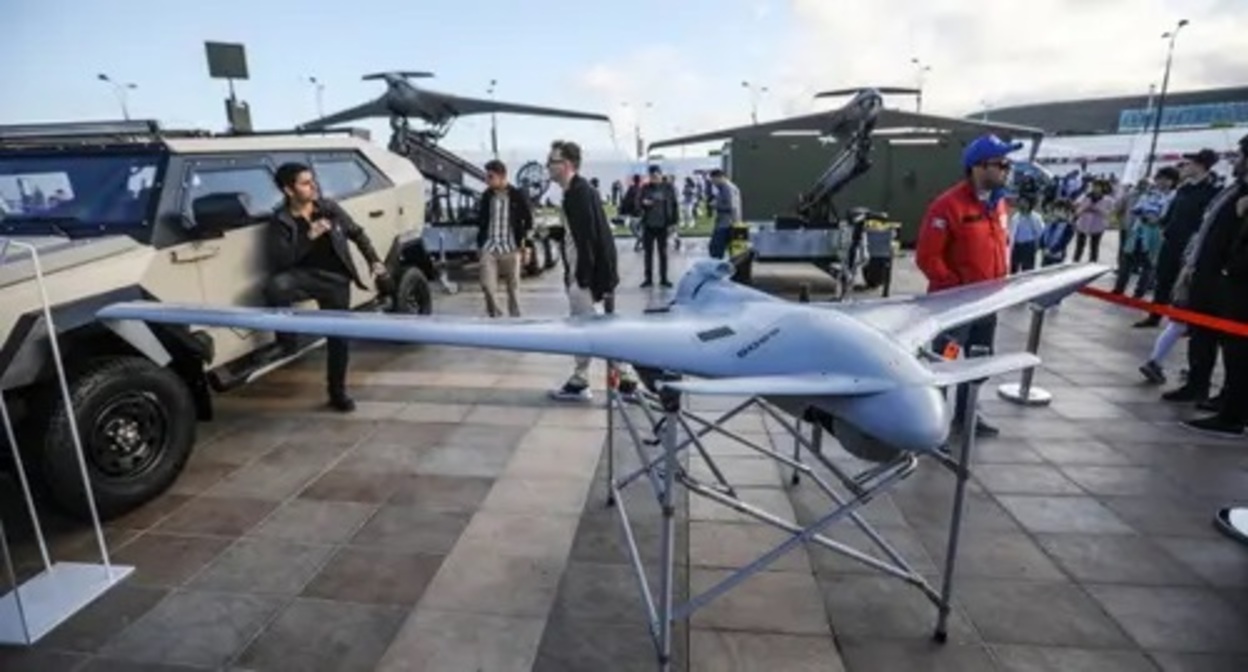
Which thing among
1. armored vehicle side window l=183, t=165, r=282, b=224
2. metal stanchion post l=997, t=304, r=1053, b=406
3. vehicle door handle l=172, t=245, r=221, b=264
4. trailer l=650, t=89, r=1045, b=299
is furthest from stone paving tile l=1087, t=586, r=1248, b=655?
trailer l=650, t=89, r=1045, b=299

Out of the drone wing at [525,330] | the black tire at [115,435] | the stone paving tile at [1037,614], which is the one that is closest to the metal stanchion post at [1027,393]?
the stone paving tile at [1037,614]

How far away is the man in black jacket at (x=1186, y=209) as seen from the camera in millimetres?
7508

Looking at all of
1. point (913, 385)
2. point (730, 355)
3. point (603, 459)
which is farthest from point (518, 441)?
point (913, 385)

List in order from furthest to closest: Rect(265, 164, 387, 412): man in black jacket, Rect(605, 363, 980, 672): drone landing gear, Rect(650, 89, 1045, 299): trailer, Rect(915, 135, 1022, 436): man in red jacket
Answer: Rect(650, 89, 1045, 299): trailer
Rect(265, 164, 387, 412): man in black jacket
Rect(915, 135, 1022, 436): man in red jacket
Rect(605, 363, 980, 672): drone landing gear

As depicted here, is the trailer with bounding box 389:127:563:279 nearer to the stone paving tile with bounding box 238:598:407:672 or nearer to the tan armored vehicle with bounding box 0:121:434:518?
the tan armored vehicle with bounding box 0:121:434:518

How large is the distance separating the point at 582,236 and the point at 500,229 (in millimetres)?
2126

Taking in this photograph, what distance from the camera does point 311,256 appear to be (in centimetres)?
569

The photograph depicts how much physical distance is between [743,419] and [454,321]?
344 centimetres

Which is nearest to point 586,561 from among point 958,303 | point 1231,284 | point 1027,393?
point 958,303

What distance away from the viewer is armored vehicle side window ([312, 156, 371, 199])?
6.73 meters

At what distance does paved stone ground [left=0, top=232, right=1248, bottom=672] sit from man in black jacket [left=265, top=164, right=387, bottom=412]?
638mm

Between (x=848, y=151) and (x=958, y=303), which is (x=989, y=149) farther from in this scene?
(x=848, y=151)

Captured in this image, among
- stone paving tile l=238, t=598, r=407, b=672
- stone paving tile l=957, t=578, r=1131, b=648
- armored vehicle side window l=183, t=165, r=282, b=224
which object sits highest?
armored vehicle side window l=183, t=165, r=282, b=224

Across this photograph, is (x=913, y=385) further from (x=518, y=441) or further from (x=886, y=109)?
(x=886, y=109)
